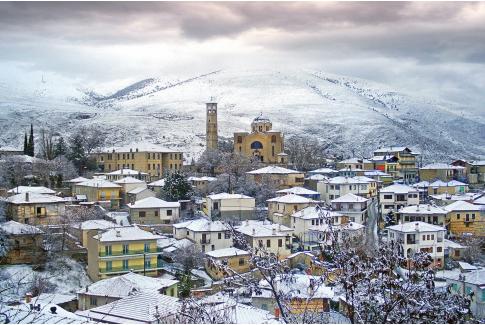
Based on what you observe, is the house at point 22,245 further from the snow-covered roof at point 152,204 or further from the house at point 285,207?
the house at point 285,207

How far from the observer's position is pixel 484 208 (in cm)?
3778

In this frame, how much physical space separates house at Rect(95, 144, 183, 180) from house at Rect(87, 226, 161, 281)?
965 inches

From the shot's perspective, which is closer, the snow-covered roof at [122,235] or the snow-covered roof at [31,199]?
the snow-covered roof at [122,235]

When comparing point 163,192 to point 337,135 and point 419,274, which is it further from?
point 337,135

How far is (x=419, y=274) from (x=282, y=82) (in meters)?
155

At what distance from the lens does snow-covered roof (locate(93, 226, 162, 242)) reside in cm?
2764

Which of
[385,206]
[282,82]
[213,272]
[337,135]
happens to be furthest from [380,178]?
[282,82]

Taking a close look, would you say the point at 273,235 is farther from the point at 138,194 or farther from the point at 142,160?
the point at 142,160

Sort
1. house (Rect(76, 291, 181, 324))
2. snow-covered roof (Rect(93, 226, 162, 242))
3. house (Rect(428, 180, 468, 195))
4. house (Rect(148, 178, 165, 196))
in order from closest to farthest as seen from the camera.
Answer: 1. house (Rect(76, 291, 181, 324))
2. snow-covered roof (Rect(93, 226, 162, 242))
3. house (Rect(148, 178, 165, 196))
4. house (Rect(428, 180, 468, 195))

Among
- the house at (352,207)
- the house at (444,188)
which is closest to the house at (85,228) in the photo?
the house at (352,207)

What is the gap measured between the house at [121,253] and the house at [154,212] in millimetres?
6087

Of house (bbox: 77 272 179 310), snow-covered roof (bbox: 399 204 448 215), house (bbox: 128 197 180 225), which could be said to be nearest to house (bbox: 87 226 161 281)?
house (bbox: 77 272 179 310)

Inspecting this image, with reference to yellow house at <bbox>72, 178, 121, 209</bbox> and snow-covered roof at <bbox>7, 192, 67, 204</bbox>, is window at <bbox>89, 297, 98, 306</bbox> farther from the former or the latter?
yellow house at <bbox>72, 178, 121, 209</bbox>

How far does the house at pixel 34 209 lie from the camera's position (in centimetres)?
3212
